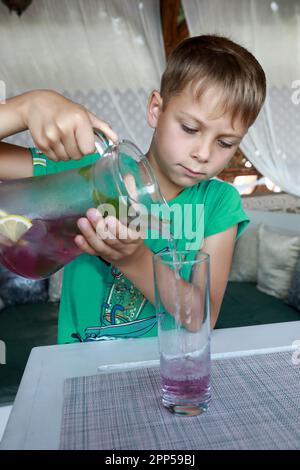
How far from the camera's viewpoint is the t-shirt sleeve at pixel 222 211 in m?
1.05

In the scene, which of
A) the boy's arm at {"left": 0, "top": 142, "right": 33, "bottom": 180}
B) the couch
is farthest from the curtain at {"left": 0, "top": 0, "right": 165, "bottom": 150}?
the boy's arm at {"left": 0, "top": 142, "right": 33, "bottom": 180}

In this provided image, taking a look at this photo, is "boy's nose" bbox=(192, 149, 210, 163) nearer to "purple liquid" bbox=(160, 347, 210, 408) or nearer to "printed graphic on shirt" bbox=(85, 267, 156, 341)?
"printed graphic on shirt" bbox=(85, 267, 156, 341)

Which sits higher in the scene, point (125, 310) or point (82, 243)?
point (82, 243)

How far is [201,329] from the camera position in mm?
565

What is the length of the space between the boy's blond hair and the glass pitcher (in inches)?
15.0

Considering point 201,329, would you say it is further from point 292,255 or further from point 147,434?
point 292,255

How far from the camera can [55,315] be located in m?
2.55

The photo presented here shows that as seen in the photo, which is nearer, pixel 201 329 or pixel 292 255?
pixel 201 329

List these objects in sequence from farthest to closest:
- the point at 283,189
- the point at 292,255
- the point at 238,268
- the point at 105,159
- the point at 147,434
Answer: the point at 283,189 < the point at 238,268 < the point at 292,255 < the point at 105,159 < the point at 147,434

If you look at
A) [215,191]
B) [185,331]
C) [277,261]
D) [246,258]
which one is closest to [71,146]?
[185,331]

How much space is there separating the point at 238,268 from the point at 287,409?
Result: 7.93ft

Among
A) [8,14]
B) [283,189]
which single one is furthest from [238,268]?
[8,14]

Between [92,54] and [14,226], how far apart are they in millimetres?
2832

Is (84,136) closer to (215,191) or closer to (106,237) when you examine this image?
(106,237)
